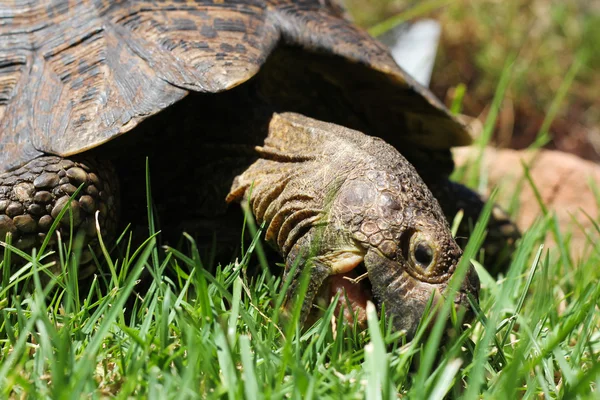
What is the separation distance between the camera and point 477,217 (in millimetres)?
3066

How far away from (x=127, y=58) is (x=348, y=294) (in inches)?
38.4

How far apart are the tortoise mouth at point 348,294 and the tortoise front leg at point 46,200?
0.66 m

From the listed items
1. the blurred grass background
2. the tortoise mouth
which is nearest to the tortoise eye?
the tortoise mouth

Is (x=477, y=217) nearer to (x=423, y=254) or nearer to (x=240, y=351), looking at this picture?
(x=423, y=254)

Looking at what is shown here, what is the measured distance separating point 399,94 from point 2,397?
1.84 metres

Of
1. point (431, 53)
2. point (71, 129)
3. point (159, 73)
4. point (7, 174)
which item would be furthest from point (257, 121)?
point (431, 53)

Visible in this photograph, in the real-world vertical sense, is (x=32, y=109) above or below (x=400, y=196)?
above

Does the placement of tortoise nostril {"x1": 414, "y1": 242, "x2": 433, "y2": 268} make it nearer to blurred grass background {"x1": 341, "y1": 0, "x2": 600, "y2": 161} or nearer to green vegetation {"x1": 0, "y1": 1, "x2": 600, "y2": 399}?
green vegetation {"x1": 0, "y1": 1, "x2": 600, "y2": 399}

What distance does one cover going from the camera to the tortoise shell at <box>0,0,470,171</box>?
2061 millimetres

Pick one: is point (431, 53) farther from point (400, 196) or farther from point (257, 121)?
point (400, 196)

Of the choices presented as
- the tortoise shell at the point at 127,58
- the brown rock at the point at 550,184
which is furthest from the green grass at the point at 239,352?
the brown rock at the point at 550,184

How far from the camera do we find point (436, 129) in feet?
9.69

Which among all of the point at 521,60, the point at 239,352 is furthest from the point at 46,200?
the point at 521,60

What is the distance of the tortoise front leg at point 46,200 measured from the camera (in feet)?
6.47
